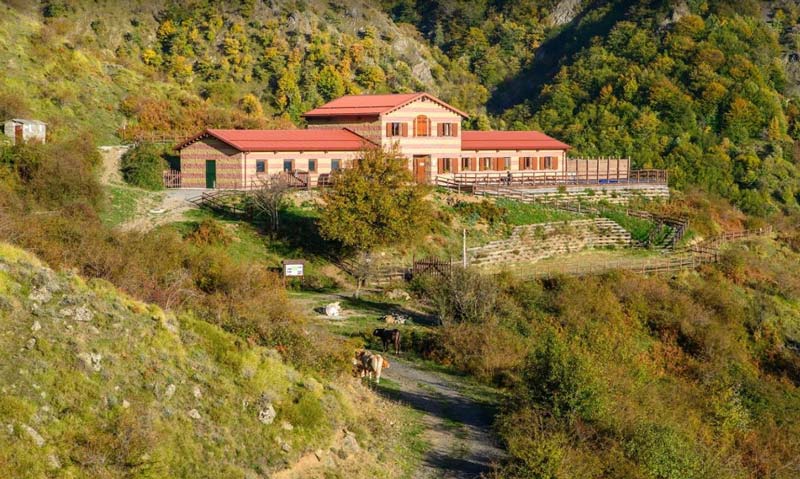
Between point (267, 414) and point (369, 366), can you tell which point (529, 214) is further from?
point (267, 414)

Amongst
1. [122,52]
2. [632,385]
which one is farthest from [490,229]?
[122,52]

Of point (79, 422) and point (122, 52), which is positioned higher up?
point (122, 52)

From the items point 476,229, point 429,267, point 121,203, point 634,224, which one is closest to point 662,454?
point 429,267

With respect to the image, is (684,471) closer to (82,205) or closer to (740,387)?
(740,387)

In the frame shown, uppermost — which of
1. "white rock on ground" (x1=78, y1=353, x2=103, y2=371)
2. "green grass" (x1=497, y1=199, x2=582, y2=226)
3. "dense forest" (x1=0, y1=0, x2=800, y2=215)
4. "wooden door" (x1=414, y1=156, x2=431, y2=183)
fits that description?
"dense forest" (x1=0, y1=0, x2=800, y2=215)

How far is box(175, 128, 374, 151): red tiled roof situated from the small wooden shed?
7.70 metres

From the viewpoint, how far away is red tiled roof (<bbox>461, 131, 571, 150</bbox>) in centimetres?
7081

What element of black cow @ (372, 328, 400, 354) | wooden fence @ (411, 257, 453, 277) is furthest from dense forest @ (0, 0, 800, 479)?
wooden fence @ (411, 257, 453, 277)

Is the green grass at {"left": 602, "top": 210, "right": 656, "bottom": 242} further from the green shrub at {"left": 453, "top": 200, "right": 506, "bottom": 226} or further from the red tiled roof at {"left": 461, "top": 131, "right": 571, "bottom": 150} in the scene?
the red tiled roof at {"left": 461, "top": 131, "right": 571, "bottom": 150}

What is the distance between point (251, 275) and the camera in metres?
37.7

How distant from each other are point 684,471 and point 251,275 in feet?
59.9

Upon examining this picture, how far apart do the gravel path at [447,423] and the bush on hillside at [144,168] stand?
29.3 meters

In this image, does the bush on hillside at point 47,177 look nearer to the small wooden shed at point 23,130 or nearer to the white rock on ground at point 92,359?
the small wooden shed at point 23,130

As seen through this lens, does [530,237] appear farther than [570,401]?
Yes
